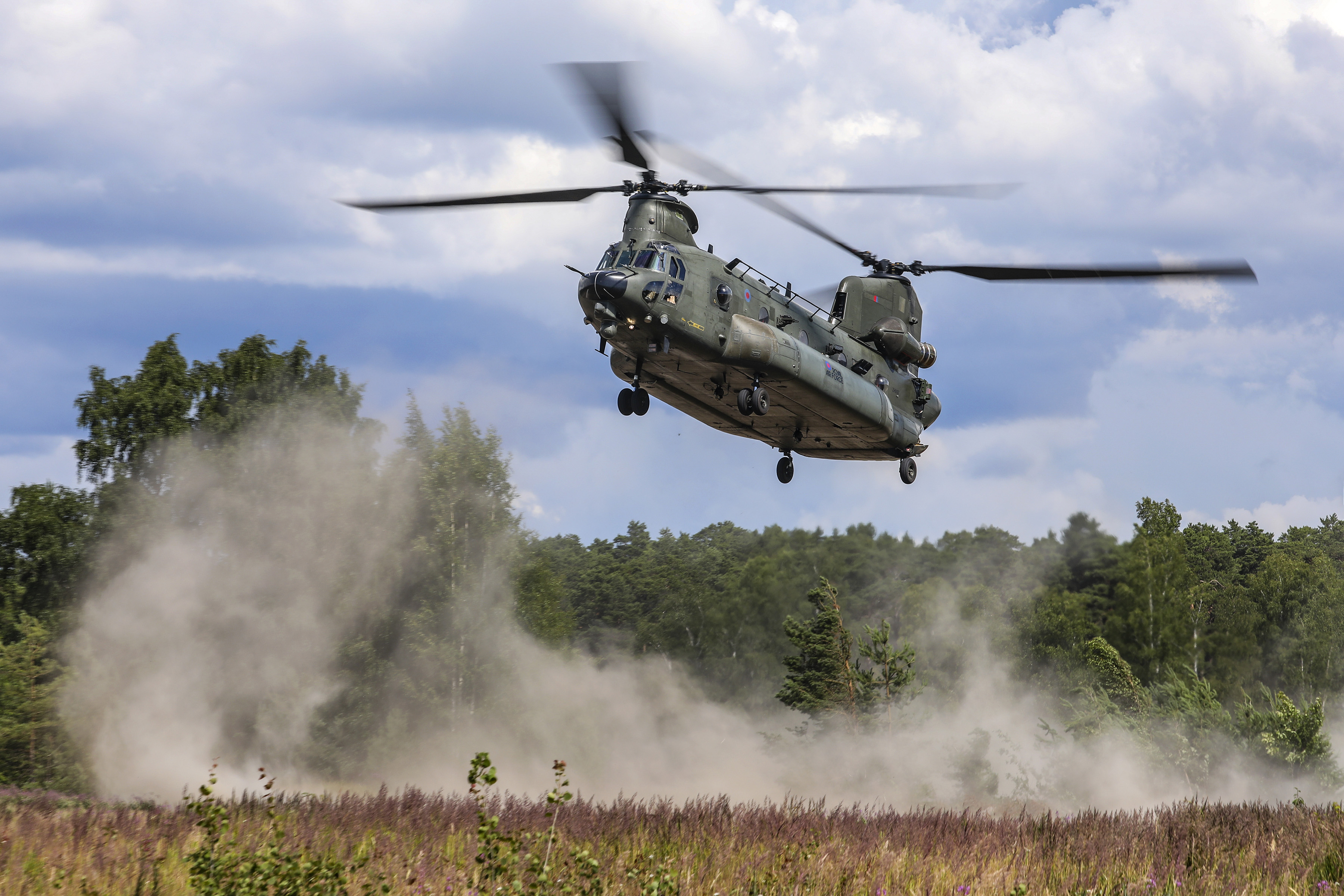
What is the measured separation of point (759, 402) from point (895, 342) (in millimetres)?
5378

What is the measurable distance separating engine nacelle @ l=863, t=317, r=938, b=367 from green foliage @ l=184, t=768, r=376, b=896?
Answer: 15.9 meters

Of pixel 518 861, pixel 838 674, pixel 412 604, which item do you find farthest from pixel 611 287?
pixel 412 604

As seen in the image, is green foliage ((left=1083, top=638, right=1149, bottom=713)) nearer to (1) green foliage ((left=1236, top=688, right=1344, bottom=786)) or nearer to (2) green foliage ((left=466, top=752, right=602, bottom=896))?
(1) green foliage ((left=1236, top=688, right=1344, bottom=786))

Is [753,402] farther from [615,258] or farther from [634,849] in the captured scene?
[634,849]

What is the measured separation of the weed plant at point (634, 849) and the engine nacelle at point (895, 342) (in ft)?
31.1

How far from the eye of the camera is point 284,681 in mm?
48688

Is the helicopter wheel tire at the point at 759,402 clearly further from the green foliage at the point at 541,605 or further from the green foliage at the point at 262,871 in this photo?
the green foliage at the point at 541,605

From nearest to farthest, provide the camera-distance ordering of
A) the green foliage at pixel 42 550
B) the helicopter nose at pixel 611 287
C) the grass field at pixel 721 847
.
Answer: the grass field at pixel 721 847 → the helicopter nose at pixel 611 287 → the green foliage at pixel 42 550

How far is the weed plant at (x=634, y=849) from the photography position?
8.95 m

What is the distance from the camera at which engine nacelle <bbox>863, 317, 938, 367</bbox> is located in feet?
74.6

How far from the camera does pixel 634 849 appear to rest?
39.4 ft

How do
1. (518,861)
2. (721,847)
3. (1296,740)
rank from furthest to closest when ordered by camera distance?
(1296,740) → (721,847) → (518,861)

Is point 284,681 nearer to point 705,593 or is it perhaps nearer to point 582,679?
point 582,679

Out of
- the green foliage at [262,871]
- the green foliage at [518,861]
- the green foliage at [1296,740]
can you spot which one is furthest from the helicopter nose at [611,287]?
the green foliage at [1296,740]
